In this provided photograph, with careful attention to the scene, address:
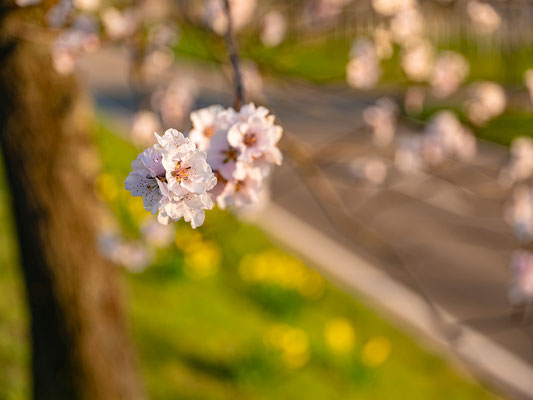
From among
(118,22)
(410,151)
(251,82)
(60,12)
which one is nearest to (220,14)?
(118,22)

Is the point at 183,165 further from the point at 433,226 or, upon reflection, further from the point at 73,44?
the point at 433,226

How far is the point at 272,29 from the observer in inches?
147

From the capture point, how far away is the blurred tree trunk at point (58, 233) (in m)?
2.59

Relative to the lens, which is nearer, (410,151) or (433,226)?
(410,151)

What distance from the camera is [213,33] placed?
2752 millimetres

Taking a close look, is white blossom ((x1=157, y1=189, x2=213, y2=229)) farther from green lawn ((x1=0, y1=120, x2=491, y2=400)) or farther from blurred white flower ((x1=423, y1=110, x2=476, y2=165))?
blurred white flower ((x1=423, y1=110, x2=476, y2=165))

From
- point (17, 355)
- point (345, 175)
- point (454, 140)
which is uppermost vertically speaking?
point (454, 140)

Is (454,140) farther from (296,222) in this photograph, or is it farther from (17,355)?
(296,222)

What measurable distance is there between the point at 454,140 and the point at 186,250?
2.81 meters

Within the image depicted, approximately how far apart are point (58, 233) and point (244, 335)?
2546 mm

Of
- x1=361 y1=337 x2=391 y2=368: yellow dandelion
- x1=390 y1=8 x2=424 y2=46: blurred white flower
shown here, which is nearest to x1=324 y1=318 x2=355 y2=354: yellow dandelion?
x1=361 y1=337 x2=391 y2=368: yellow dandelion

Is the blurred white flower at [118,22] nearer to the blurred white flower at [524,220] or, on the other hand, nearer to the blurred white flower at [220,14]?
the blurred white flower at [220,14]

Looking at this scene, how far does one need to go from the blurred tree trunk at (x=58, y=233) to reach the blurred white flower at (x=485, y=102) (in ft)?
8.29

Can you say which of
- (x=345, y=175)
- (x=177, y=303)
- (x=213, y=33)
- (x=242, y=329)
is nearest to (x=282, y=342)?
(x=242, y=329)
